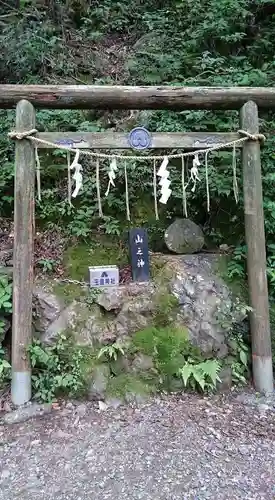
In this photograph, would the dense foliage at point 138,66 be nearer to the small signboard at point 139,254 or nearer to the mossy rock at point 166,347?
the small signboard at point 139,254

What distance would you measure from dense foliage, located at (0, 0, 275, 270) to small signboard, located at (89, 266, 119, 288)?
2.17 ft

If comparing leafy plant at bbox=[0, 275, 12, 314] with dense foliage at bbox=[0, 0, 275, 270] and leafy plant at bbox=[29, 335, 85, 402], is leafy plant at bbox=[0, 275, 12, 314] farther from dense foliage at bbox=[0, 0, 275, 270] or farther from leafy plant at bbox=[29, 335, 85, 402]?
dense foliage at bbox=[0, 0, 275, 270]

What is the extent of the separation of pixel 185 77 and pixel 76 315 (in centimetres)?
460

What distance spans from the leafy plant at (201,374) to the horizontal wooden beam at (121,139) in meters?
2.17

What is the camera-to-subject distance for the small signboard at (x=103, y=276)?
4098 millimetres

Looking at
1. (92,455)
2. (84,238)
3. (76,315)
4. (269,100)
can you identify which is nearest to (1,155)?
(84,238)

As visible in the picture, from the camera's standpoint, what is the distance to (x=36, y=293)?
160 inches

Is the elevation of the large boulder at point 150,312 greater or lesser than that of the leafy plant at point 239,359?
greater

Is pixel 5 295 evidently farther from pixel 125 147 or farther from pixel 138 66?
pixel 138 66

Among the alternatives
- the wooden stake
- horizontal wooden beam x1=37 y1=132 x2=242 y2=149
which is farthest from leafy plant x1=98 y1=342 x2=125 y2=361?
horizontal wooden beam x1=37 y1=132 x2=242 y2=149

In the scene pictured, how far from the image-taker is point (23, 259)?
3779mm

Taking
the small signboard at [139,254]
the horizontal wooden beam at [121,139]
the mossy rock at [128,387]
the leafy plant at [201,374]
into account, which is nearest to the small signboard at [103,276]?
the small signboard at [139,254]

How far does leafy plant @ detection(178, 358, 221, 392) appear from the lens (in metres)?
3.71

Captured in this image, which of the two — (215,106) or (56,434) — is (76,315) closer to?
(56,434)
